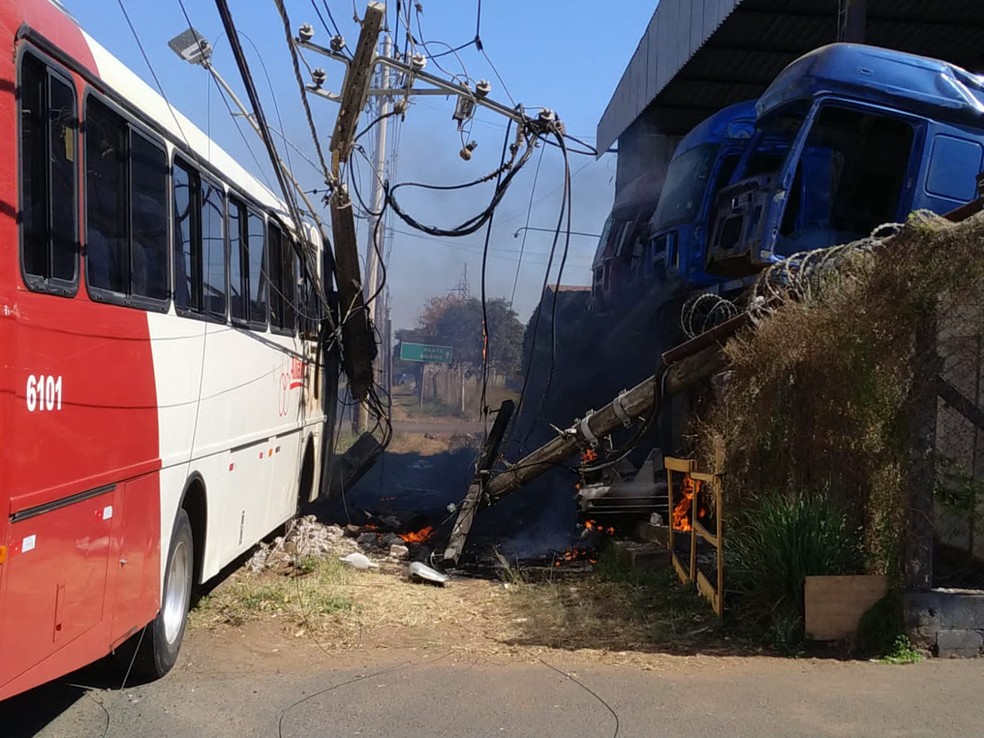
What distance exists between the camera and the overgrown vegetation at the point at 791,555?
6.77 m

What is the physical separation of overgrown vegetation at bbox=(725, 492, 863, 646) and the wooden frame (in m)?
0.21

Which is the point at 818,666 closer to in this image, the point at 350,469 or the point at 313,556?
the point at 313,556

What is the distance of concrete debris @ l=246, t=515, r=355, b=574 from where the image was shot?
9688 mm

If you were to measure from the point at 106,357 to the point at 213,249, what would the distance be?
244 cm

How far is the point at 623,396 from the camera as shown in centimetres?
1022

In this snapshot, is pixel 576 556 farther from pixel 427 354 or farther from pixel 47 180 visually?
pixel 427 354

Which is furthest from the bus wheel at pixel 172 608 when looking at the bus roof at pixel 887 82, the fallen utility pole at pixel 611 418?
the bus roof at pixel 887 82

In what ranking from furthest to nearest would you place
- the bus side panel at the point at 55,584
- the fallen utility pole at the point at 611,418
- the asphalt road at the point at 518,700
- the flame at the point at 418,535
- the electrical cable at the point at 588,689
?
the flame at the point at 418,535 → the fallen utility pole at the point at 611,418 → the electrical cable at the point at 588,689 → the asphalt road at the point at 518,700 → the bus side panel at the point at 55,584

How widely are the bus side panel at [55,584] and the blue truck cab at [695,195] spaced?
1026cm

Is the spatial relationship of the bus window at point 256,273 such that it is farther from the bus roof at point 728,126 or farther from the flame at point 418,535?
the bus roof at point 728,126

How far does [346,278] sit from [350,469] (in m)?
3.38

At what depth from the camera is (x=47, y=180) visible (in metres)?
4.14

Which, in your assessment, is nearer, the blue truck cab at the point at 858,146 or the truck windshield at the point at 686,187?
the blue truck cab at the point at 858,146

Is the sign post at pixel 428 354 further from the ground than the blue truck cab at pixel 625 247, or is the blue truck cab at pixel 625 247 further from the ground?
the blue truck cab at pixel 625 247
